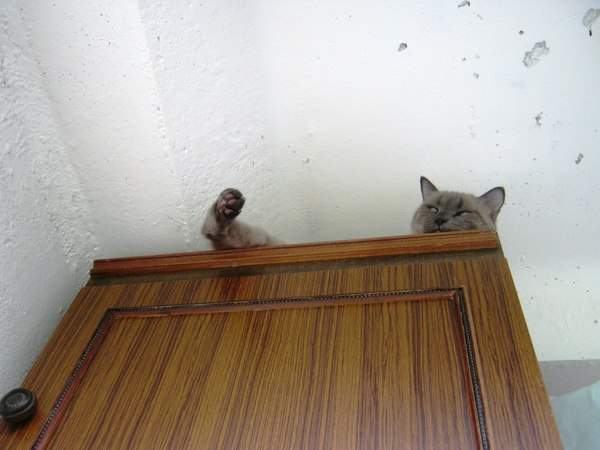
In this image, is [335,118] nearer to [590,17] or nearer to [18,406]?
[590,17]

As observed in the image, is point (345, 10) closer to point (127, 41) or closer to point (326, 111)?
point (326, 111)

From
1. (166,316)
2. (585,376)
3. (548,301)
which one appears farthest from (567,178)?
(166,316)

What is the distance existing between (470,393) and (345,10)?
0.89 meters

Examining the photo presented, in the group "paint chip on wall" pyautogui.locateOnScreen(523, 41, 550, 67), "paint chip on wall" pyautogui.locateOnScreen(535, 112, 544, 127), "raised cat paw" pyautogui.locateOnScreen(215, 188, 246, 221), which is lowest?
"paint chip on wall" pyautogui.locateOnScreen(535, 112, 544, 127)

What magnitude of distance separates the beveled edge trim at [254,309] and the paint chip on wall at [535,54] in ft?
2.00

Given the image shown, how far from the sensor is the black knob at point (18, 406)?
845mm

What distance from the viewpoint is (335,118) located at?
139 centimetres

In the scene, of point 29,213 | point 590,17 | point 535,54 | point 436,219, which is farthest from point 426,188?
point 29,213

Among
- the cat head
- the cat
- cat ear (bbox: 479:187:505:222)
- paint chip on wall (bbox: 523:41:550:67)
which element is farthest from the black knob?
paint chip on wall (bbox: 523:41:550:67)

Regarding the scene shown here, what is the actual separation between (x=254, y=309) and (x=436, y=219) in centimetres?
60

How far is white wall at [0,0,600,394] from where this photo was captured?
111cm

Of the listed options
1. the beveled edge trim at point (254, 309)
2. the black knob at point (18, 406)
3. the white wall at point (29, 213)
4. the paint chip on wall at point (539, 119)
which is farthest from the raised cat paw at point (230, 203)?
the paint chip on wall at point (539, 119)

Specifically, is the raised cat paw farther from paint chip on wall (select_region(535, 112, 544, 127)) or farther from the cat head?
paint chip on wall (select_region(535, 112, 544, 127))

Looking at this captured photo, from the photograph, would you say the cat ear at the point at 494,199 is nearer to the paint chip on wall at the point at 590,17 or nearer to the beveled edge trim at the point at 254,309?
the paint chip on wall at the point at 590,17
